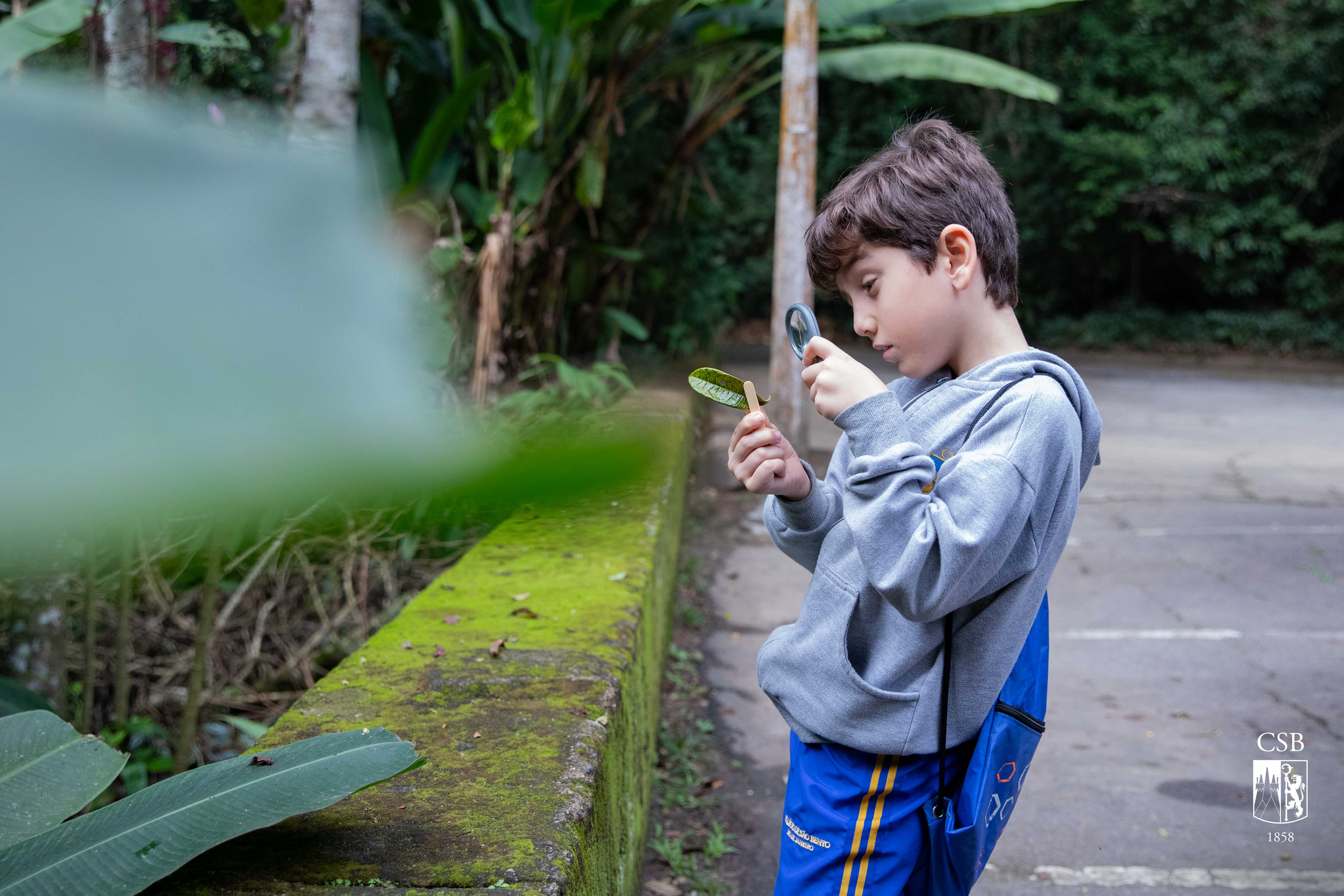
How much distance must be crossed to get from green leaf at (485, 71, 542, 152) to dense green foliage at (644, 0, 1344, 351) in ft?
28.6

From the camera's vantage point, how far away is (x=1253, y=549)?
17.6ft

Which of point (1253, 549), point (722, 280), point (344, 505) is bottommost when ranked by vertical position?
point (1253, 549)

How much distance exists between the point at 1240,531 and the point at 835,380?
5251 mm

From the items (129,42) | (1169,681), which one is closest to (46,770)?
(129,42)

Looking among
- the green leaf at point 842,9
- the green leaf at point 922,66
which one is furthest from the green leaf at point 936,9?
the green leaf at point 922,66

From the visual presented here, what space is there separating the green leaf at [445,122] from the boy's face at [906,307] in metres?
2.58

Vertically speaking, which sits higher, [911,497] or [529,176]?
[529,176]

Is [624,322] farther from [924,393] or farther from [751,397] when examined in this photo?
[751,397]

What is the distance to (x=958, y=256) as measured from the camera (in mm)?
1328

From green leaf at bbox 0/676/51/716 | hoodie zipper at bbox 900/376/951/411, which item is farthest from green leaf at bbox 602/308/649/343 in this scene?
hoodie zipper at bbox 900/376/951/411

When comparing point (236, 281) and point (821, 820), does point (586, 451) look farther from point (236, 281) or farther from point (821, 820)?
point (821, 820)

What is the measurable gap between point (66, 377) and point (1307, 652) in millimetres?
4537

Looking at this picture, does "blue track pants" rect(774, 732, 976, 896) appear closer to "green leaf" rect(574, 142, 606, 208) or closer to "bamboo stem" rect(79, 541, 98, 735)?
"bamboo stem" rect(79, 541, 98, 735)

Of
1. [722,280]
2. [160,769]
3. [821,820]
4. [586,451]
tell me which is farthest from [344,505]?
[722,280]
